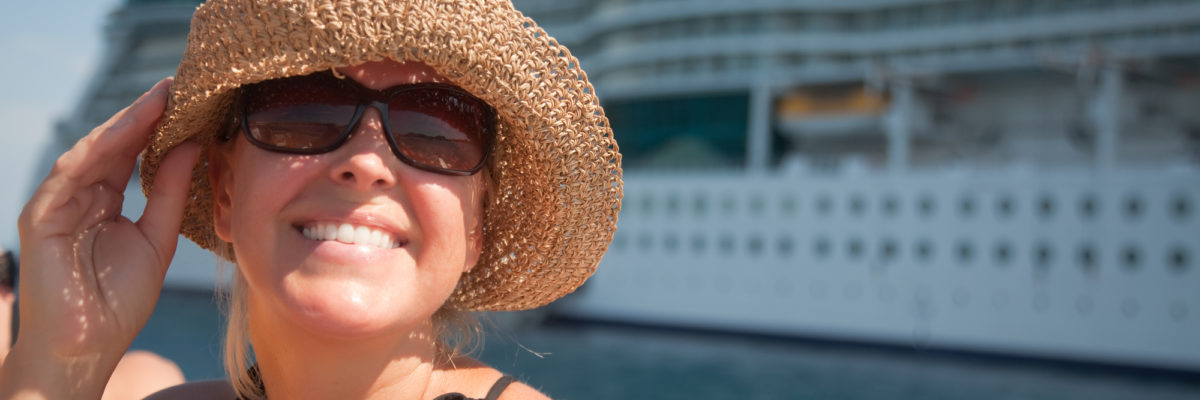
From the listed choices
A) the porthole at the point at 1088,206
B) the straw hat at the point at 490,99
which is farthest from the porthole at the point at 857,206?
the straw hat at the point at 490,99

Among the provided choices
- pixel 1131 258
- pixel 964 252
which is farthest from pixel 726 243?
pixel 1131 258

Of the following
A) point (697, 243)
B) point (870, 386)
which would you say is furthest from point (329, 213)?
point (697, 243)

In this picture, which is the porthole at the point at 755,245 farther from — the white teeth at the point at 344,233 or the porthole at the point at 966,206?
the white teeth at the point at 344,233

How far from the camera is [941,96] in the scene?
19188 mm

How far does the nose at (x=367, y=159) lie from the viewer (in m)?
1.11

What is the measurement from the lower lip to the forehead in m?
0.17

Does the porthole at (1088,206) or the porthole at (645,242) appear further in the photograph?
the porthole at (645,242)

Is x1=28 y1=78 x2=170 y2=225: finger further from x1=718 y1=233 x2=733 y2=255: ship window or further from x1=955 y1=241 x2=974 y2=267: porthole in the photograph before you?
x1=718 y1=233 x2=733 y2=255: ship window

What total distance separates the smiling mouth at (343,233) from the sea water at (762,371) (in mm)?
10970

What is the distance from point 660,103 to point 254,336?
68.8ft

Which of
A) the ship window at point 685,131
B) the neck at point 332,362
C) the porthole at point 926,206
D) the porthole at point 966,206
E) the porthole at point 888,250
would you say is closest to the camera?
the neck at point 332,362

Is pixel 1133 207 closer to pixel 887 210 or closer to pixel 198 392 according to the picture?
pixel 887 210

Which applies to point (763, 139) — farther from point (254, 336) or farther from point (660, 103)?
point (254, 336)

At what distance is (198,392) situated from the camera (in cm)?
142
